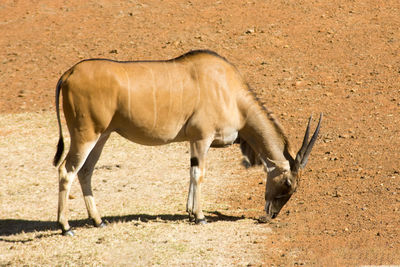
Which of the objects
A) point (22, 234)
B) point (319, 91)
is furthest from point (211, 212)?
point (319, 91)

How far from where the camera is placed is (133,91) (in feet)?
28.3

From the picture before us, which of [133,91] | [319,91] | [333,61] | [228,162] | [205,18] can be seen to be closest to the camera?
[133,91]

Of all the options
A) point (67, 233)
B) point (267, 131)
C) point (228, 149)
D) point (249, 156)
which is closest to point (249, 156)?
point (249, 156)

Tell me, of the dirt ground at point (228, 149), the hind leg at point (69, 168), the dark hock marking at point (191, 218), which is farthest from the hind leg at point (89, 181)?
the dark hock marking at point (191, 218)

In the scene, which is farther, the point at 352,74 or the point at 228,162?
the point at 352,74

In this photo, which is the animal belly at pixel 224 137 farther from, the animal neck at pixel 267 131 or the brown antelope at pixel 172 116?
the animal neck at pixel 267 131

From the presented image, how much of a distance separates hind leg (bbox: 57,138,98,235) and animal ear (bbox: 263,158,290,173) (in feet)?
7.56

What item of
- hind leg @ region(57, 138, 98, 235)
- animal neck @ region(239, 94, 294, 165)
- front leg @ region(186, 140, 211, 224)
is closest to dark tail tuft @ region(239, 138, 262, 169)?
animal neck @ region(239, 94, 294, 165)

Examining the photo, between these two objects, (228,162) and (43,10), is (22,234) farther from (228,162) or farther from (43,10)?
(43,10)

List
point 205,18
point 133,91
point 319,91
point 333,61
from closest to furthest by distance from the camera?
1. point 133,91
2. point 319,91
3. point 333,61
4. point 205,18

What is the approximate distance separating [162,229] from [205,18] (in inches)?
467

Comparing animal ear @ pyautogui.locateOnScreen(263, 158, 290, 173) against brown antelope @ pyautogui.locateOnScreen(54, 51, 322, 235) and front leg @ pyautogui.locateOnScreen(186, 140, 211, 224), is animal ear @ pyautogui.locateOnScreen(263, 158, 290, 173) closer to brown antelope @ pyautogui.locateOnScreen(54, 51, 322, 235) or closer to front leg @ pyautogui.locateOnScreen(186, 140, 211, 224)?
brown antelope @ pyautogui.locateOnScreen(54, 51, 322, 235)

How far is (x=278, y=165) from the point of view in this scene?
8.96 metres

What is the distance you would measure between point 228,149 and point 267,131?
3596mm
